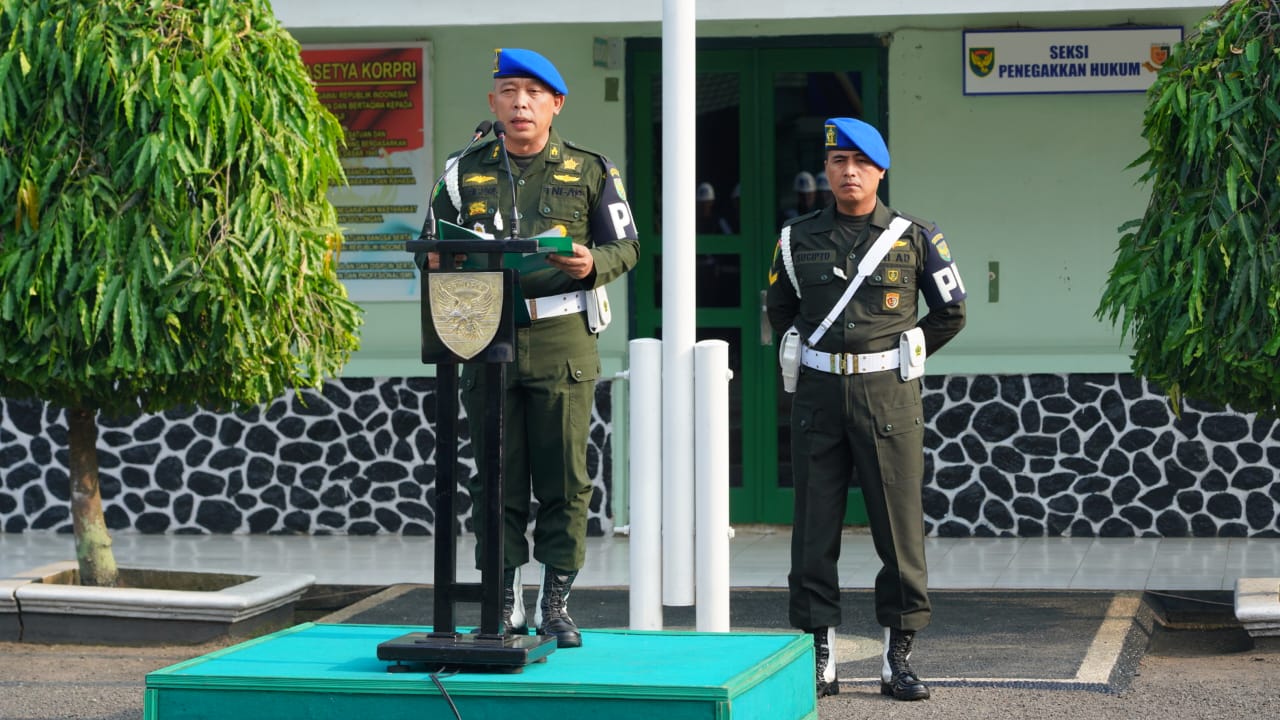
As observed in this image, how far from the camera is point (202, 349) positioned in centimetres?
723

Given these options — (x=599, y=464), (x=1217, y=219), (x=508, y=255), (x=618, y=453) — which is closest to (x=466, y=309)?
(x=508, y=255)

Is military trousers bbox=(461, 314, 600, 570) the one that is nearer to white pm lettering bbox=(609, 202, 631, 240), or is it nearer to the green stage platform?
white pm lettering bbox=(609, 202, 631, 240)

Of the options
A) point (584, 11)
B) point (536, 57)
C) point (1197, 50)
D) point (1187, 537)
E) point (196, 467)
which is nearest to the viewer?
point (536, 57)

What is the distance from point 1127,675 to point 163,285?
159 inches

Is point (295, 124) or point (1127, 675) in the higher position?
point (295, 124)

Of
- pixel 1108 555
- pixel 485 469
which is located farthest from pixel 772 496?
pixel 485 469

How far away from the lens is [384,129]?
10.3 metres

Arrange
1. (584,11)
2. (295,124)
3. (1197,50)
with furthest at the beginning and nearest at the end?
1. (584,11)
2. (295,124)
3. (1197,50)

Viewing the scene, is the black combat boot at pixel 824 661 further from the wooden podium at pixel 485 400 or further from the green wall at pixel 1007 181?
the green wall at pixel 1007 181

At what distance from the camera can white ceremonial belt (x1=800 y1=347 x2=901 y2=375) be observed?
5953 millimetres

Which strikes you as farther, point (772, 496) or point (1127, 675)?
point (772, 496)

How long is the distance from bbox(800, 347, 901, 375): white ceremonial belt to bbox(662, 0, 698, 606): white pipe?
565 millimetres

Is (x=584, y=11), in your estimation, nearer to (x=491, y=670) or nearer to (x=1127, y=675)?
(x=1127, y=675)

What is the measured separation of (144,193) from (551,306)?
233 centimetres
